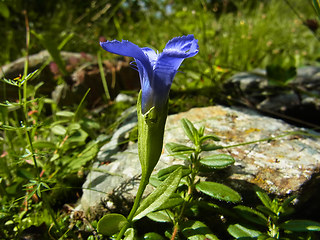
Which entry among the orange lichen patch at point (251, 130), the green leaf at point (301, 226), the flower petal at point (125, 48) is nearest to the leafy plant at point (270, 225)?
the green leaf at point (301, 226)

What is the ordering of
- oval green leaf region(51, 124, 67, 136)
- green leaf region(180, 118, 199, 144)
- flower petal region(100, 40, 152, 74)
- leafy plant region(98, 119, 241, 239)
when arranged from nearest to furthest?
flower petal region(100, 40, 152, 74) → leafy plant region(98, 119, 241, 239) → green leaf region(180, 118, 199, 144) → oval green leaf region(51, 124, 67, 136)

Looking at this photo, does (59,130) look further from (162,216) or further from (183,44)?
(183,44)

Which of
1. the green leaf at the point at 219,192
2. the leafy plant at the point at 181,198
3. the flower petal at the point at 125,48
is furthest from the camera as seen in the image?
the green leaf at the point at 219,192

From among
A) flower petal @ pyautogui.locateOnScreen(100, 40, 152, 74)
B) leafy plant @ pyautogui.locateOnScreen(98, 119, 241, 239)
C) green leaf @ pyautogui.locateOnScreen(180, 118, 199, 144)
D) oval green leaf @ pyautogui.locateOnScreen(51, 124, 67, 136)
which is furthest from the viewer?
oval green leaf @ pyautogui.locateOnScreen(51, 124, 67, 136)

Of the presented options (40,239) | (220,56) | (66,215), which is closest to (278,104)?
(220,56)

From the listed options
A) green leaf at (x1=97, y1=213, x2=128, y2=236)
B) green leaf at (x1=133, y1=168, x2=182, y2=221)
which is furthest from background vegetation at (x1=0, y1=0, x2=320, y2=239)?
green leaf at (x1=133, y1=168, x2=182, y2=221)

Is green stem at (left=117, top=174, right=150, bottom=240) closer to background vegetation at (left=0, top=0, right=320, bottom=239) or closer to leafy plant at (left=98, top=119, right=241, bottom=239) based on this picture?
leafy plant at (left=98, top=119, right=241, bottom=239)

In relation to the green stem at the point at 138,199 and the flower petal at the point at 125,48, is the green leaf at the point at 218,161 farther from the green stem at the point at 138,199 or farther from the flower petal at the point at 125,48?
the flower petal at the point at 125,48
